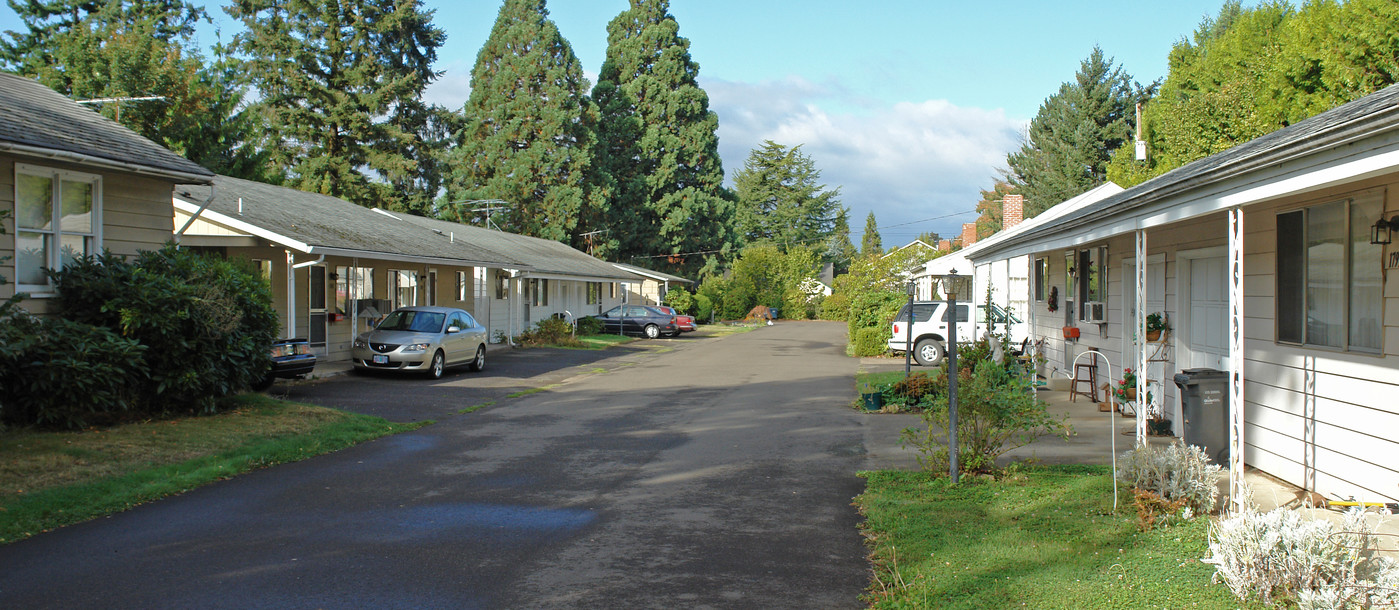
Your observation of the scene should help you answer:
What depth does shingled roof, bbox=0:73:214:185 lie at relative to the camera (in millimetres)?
10422

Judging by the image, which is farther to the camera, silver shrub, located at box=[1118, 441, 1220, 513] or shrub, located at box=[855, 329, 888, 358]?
shrub, located at box=[855, 329, 888, 358]

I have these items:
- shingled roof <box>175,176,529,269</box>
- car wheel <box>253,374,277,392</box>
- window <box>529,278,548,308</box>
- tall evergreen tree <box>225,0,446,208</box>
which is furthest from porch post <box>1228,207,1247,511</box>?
tall evergreen tree <box>225,0,446,208</box>

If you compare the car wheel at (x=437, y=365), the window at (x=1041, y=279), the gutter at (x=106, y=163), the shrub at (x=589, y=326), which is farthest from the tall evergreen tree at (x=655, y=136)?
the gutter at (x=106, y=163)

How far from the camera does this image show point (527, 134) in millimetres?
52781

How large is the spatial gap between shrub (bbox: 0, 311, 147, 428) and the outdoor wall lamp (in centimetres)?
1204

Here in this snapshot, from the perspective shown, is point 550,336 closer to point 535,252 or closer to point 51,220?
point 535,252

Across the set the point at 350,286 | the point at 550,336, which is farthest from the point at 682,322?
the point at 350,286

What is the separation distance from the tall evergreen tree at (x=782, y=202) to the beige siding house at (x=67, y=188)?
7149 centimetres

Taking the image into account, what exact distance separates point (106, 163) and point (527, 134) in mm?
42431

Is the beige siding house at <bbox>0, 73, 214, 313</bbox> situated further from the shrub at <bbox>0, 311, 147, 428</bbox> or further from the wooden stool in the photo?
the wooden stool

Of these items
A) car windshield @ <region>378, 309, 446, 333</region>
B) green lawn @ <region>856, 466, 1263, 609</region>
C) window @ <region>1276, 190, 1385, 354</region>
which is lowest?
green lawn @ <region>856, 466, 1263, 609</region>

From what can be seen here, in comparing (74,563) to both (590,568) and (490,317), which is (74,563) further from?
(490,317)

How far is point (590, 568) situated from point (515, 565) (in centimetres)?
50

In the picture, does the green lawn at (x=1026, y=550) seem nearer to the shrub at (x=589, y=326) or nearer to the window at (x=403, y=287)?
the window at (x=403, y=287)
